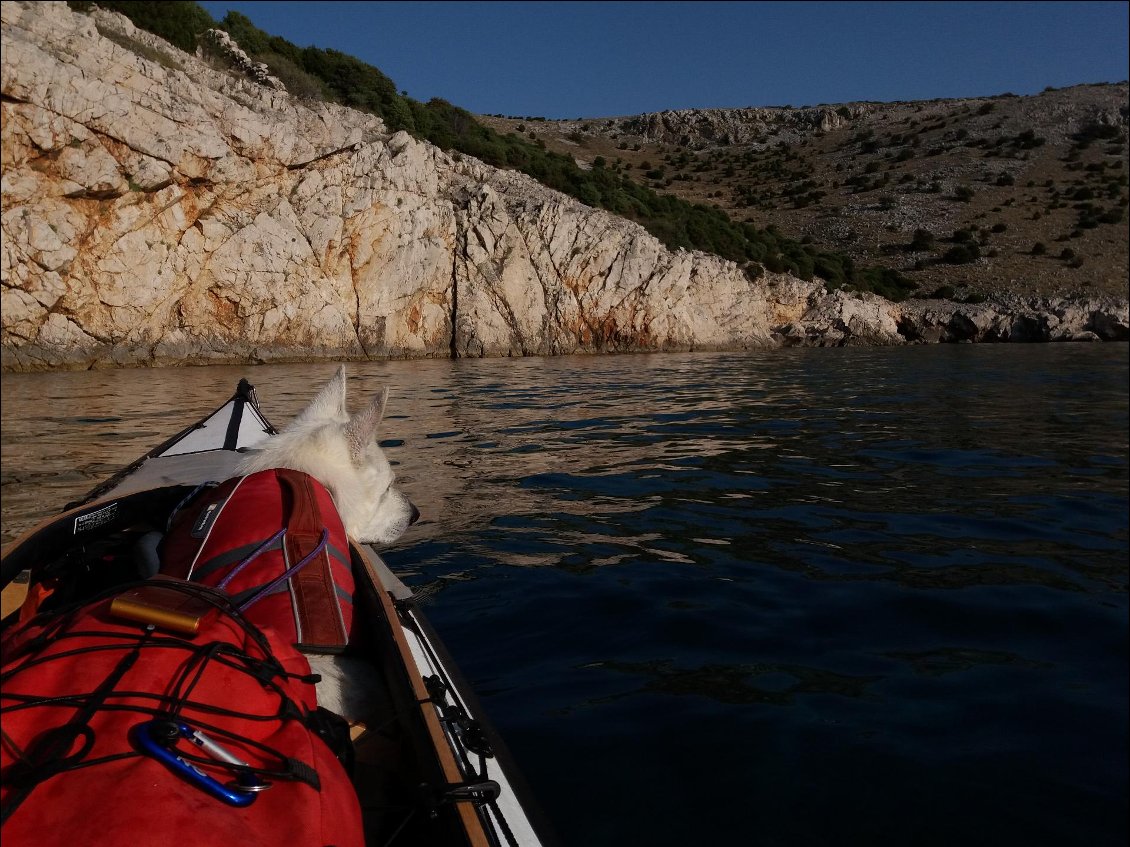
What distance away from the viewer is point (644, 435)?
9.72m

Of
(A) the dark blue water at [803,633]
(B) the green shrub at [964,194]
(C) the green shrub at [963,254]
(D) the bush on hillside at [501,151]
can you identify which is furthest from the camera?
(B) the green shrub at [964,194]

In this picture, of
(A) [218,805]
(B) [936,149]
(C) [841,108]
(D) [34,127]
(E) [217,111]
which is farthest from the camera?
(C) [841,108]

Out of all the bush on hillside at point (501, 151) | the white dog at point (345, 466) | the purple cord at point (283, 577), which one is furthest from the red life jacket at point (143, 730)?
the bush on hillside at point (501, 151)

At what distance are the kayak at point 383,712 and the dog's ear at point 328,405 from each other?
1.27 ft

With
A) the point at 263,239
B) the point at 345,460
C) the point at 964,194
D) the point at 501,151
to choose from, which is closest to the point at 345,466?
the point at 345,460

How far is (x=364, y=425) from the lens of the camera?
3.14m

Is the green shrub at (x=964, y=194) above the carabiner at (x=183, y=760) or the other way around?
above

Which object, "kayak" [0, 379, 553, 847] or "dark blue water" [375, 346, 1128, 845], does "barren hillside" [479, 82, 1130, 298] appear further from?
"kayak" [0, 379, 553, 847]

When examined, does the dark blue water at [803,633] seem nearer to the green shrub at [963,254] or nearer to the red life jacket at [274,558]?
the red life jacket at [274,558]

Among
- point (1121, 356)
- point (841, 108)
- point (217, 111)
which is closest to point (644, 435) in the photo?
point (217, 111)

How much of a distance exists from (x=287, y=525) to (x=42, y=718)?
1236mm

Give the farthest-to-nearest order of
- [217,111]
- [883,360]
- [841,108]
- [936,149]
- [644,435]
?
[841,108]
[936,149]
[883,360]
[217,111]
[644,435]

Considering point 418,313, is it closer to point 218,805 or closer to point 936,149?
point 218,805

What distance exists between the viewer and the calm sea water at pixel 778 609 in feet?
8.69
